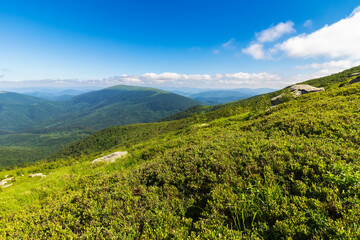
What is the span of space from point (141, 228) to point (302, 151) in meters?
6.87

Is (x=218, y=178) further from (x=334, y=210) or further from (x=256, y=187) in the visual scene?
(x=334, y=210)

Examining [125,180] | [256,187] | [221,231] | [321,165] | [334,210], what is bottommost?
[125,180]

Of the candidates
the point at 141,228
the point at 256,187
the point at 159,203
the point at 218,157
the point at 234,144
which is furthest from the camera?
the point at 234,144

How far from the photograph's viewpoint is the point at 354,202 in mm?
3521

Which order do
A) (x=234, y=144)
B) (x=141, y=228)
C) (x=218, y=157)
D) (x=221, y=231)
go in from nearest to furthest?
(x=221, y=231), (x=141, y=228), (x=218, y=157), (x=234, y=144)

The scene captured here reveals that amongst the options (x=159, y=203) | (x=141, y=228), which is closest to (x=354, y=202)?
(x=159, y=203)

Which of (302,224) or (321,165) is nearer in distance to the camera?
(302,224)

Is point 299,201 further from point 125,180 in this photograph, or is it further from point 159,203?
point 125,180

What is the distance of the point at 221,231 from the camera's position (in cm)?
381

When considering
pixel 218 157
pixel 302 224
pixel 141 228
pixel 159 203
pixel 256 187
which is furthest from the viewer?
pixel 218 157

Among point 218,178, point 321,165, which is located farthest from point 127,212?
point 321,165

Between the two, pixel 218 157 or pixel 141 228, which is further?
pixel 218 157

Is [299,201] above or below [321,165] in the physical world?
below

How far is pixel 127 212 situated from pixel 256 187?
179 inches
